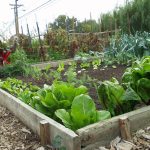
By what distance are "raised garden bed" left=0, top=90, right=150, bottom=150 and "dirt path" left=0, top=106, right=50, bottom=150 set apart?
84 mm

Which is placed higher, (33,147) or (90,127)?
(90,127)

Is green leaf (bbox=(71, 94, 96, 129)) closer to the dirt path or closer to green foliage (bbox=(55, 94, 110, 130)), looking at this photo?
green foliage (bbox=(55, 94, 110, 130))

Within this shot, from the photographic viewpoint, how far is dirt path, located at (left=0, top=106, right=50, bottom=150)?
9.23ft

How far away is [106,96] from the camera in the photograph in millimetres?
2980

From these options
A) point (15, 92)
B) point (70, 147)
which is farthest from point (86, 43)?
point (70, 147)

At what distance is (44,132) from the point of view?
2686mm

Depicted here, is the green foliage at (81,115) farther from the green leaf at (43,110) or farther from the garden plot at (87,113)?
the green leaf at (43,110)

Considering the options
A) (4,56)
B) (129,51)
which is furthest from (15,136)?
(4,56)

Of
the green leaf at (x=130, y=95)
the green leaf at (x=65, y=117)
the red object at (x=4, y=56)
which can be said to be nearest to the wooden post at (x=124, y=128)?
the green leaf at (x=130, y=95)

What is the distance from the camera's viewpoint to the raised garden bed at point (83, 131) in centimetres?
236

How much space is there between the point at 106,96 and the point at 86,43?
7782 millimetres

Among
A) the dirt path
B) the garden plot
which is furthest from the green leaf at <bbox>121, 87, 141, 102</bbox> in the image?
the dirt path

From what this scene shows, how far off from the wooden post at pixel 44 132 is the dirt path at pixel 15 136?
0.06 meters

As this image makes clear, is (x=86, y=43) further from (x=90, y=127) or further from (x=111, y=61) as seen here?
(x=90, y=127)
